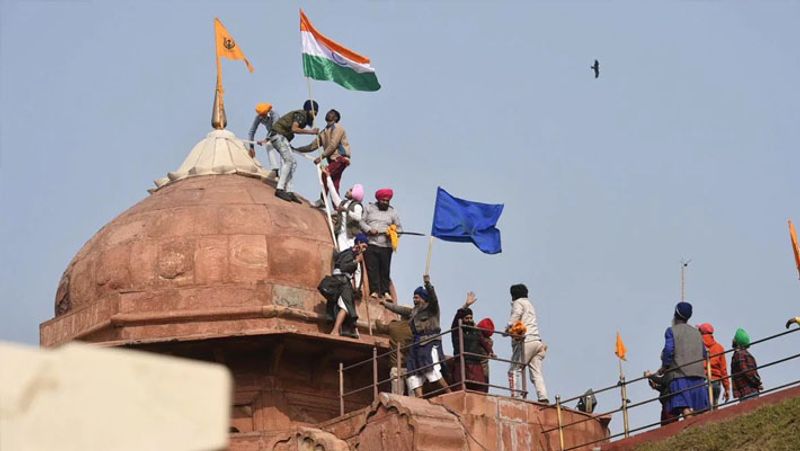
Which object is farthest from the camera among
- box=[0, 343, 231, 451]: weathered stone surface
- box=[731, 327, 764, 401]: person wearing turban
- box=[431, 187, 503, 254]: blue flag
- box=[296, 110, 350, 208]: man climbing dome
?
box=[296, 110, 350, 208]: man climbing dome

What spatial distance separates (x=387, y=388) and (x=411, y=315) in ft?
9.05

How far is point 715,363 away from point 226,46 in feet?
33.7

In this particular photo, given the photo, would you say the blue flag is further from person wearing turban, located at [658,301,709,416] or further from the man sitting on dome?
person wearing turban, located at [658,301,709,416]

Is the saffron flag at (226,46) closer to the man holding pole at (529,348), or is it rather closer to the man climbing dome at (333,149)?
the man climbing dome at (333,149)

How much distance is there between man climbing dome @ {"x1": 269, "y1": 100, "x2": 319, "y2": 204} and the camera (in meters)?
20.0

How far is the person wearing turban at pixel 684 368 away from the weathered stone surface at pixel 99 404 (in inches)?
508

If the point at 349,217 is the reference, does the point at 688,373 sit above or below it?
below

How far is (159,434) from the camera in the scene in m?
1.98

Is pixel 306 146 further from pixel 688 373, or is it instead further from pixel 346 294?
pixel 688 373

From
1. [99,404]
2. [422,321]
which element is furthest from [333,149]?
[99,404]

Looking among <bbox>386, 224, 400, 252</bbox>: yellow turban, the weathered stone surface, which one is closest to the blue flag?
<bbox>386, 224, 400, 252</bbox>: yellow turban

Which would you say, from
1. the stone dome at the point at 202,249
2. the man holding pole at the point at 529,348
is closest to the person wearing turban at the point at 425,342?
the man holding pole at the point at 529,348

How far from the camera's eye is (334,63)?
2112cm

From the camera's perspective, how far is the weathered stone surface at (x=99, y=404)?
6.48ft
